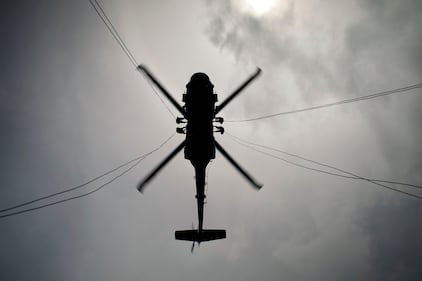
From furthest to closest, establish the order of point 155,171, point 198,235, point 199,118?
point 198,235
point 199,118
point 155,171

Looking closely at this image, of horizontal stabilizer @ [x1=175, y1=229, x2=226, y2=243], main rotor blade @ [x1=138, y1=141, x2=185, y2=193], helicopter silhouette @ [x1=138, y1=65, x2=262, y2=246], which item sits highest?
helicopter silhouette @ [x1=138, y1=65, x2=262, y2=246]

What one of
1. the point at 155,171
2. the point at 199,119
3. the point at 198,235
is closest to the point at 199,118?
the point at 199,119

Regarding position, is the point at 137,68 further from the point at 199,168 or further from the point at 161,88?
the point at 199,168

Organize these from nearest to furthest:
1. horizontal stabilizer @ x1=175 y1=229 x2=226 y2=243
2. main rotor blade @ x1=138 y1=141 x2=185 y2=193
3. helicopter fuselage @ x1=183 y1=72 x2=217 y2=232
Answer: main rotor blade @ x1=138 y1=141 x2=185 y2=193
helicopter fuselage @ x1=183 y1=72 x2=217 y2=232
horizontal stabilizer @ x1=175 y1=229 x2=226 y2=243

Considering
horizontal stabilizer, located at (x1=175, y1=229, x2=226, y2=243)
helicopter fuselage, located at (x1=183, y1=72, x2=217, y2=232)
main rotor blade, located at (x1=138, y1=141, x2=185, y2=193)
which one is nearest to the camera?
main rotor blade, located at (x1=138, y1=141, x2=185, y2=193)

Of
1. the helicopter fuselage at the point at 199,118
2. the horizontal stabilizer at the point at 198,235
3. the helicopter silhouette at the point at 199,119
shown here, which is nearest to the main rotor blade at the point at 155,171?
the helicopter silhouette at the point at 199,119

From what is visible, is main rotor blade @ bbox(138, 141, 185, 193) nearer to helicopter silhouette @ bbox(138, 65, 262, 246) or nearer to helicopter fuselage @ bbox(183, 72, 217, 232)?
helicopter silhouette @ bbox(138, 65, 262, 246)

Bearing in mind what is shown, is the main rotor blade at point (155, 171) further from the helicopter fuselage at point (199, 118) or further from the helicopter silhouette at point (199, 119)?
the helicopter fuselage at point (199, 118)

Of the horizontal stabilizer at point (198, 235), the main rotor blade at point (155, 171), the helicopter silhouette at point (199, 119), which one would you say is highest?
the helicopter silhouette at point (199, 119)

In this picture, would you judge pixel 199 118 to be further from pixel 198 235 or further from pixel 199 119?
pixel 198 235

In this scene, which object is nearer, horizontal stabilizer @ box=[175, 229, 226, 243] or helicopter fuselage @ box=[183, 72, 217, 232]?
helicopter fuselage @ box=[183, 72, 217, 232]

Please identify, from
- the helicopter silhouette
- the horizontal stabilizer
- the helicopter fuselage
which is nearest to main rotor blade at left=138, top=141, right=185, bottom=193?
the helicopter silhouette

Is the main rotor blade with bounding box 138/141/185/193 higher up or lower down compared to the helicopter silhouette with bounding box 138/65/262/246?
lower down

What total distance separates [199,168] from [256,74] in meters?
4.71
